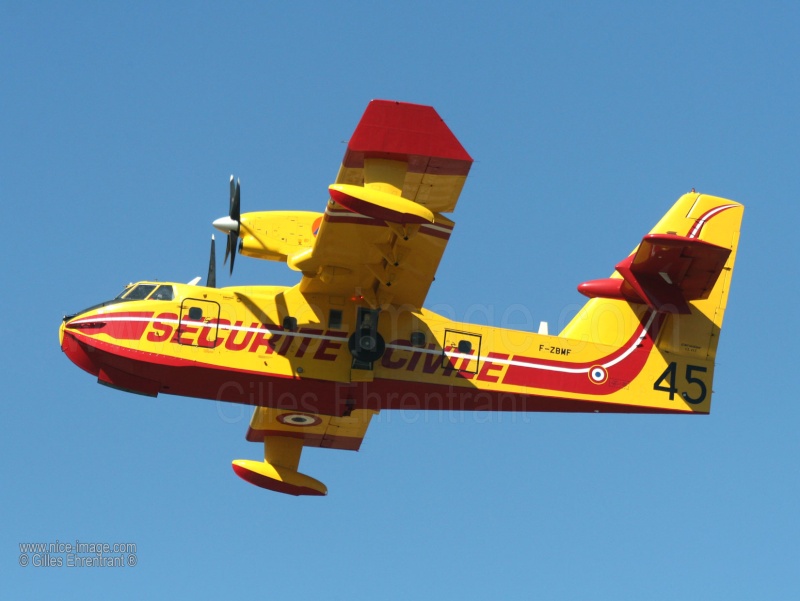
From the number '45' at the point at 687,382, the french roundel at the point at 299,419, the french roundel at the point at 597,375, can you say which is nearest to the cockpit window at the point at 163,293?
the french roundel at the point at 299,419

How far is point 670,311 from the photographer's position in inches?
763

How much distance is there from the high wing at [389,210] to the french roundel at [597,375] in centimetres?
306

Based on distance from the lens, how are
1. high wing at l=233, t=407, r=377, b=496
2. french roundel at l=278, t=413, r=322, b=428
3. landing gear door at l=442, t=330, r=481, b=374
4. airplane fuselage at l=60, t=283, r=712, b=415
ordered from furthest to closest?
high wing at l=233, t=407, r=377, b=496 < french roundel at l=278, t=413, r=322, b=428 < landing gear door at l=442, t=330, r=481, b=374 < airplane fuselage at l=60, t=283, r=712, b=415

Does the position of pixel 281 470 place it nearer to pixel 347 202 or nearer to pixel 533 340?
pixel 533 340

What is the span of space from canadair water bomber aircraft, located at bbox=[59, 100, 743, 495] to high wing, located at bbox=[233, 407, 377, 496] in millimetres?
2423

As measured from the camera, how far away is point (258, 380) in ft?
59.6

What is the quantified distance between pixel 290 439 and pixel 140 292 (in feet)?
15.2

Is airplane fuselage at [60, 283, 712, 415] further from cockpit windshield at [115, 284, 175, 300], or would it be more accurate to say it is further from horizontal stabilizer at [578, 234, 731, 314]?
horizontal stabilizer at [578, 234, 731, 314]

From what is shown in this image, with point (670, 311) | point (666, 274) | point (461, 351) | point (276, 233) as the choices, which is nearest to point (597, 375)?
point (670, 311)

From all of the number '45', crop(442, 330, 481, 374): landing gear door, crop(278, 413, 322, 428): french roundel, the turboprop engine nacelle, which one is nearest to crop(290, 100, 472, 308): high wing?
crop(442, 330, 481, 374): landing gear door

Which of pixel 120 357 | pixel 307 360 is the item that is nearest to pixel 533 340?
pixel 307 360

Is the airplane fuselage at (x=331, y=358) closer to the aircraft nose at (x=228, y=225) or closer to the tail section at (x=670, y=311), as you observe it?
the tail section at (x=670, y=311)

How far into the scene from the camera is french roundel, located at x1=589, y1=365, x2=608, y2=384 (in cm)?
1902

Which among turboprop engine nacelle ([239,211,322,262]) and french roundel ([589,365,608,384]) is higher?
turboprop engine nacelle ([239,211,322,262])
